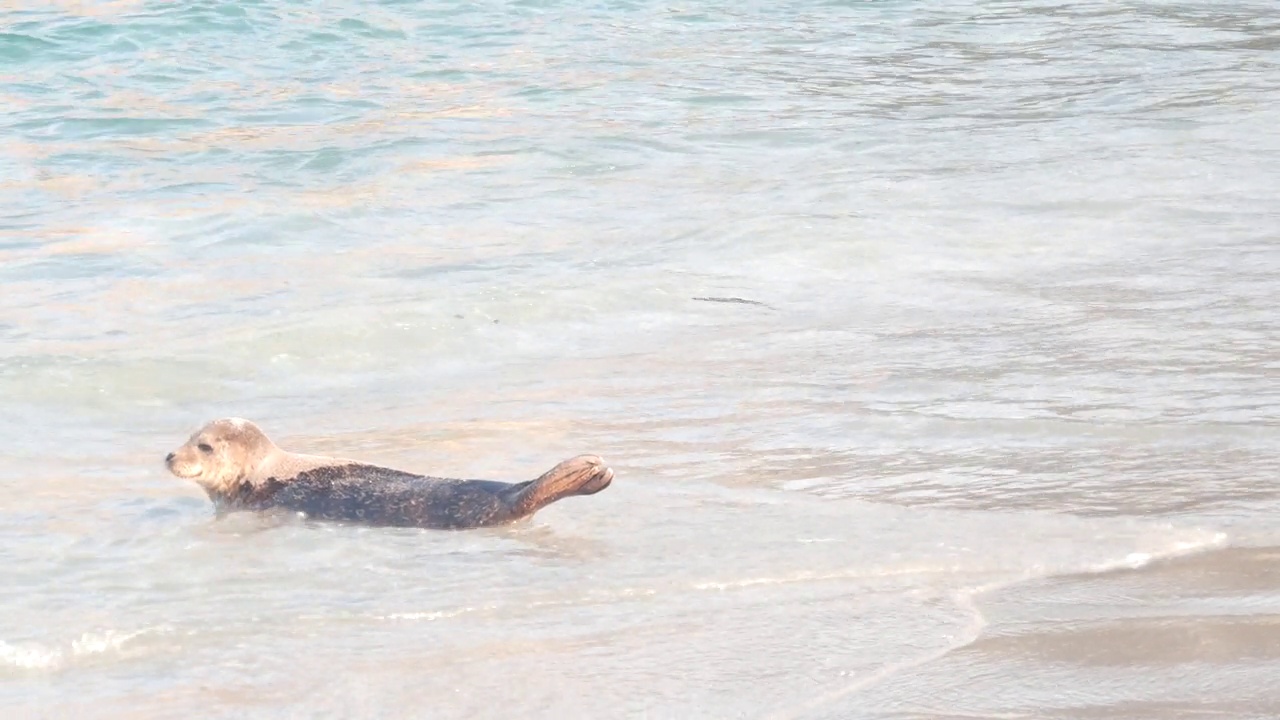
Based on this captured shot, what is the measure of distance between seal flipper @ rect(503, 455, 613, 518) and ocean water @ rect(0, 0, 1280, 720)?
0.13 m

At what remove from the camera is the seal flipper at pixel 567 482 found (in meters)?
4.75

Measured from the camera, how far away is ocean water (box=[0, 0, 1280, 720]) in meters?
3.98

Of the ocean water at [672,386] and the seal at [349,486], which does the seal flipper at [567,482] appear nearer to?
the seal at [349,486]

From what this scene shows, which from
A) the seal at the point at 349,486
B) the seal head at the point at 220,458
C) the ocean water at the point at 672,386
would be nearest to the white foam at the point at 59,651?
the ocean water at the point at 672,386

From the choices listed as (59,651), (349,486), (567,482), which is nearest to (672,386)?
(349,486)

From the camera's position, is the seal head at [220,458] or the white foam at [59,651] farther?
the seal head at [220,458]

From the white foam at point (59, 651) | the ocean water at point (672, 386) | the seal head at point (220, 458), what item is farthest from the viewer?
the seal head at point (220, 458)

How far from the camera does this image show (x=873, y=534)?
4.80 meters

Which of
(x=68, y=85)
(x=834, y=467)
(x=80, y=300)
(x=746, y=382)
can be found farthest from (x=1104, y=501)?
(x=68, y=85)

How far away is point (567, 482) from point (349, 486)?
32.1 inches

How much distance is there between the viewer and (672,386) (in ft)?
22.2

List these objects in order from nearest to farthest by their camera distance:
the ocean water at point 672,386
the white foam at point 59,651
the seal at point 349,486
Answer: the ocean water at point 672,386 < the white foam at point 59,651 < the seal at point 349,486

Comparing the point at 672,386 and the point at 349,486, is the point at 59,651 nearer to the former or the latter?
the point at 349,486

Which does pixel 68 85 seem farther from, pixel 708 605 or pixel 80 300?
pixel 708 605
